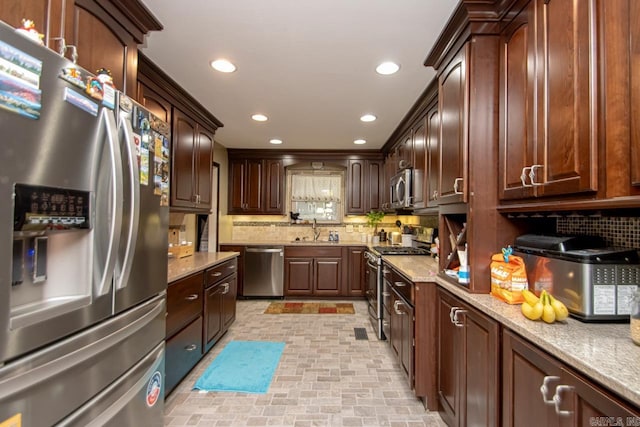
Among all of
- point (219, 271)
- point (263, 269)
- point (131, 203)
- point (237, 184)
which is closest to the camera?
point (131, 203)

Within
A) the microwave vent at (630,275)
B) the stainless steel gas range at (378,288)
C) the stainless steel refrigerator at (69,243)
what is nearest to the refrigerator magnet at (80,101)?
the stainless steel refrigerator at (69,243)

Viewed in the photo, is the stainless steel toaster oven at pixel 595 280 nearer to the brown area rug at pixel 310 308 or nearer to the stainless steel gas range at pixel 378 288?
the stainless steel gas range at pixel 378 288

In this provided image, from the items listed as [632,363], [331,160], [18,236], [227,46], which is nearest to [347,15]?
[227,46]

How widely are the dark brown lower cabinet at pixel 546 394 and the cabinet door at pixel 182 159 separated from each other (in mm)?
2560

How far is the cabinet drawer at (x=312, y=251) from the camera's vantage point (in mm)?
4801

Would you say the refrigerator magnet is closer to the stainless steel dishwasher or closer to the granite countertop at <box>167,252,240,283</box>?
the granite countertop at <box>167,252,240,283</box>

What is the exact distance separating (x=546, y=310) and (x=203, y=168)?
3099mm

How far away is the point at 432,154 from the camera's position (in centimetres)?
256

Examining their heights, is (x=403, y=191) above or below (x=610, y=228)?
above

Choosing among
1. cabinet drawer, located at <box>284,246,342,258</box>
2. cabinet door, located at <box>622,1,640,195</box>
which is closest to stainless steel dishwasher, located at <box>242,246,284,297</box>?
cabinet drawer, located at <box>284,246,342,258</box>

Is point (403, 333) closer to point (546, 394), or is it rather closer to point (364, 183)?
point (546, 394)

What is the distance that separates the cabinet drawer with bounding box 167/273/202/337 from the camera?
2057 millimetres

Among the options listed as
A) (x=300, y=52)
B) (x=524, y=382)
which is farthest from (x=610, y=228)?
(x=300, y=52)

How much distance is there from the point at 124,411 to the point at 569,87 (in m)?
2.10
